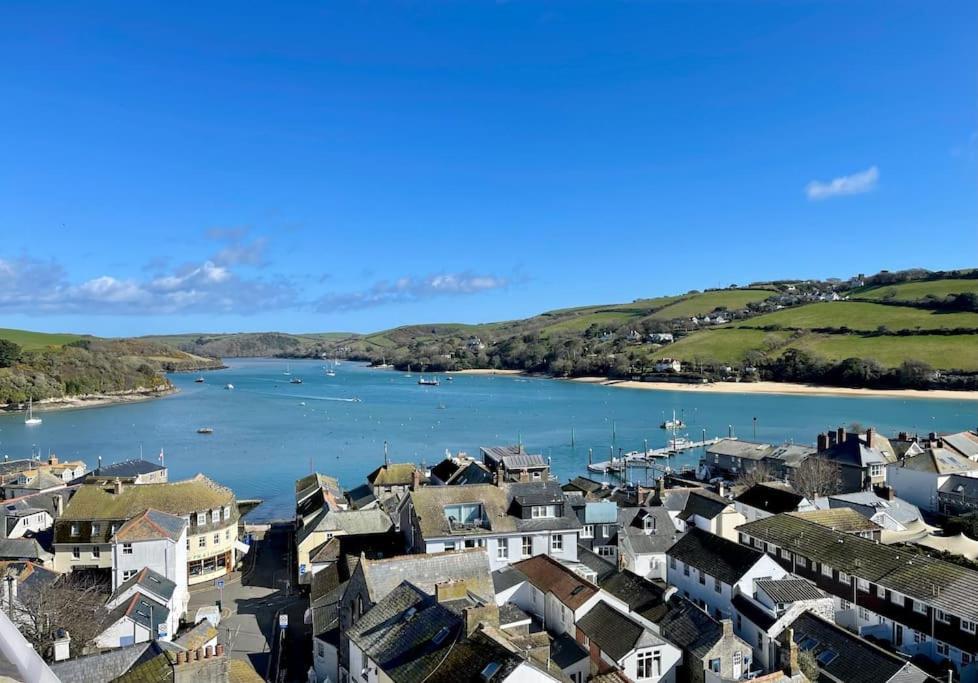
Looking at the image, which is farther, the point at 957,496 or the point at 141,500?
the point at 957,496

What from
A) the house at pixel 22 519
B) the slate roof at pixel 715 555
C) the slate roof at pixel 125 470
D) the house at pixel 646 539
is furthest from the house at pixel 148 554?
the slate roof at pixel 715 555

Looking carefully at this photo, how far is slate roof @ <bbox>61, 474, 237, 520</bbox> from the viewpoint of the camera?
29484 mm

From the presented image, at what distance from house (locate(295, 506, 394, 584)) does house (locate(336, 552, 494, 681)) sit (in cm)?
1041

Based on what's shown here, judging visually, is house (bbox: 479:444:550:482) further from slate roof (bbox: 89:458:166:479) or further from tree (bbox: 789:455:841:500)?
slate roof (bbox: 89:458:166:479)

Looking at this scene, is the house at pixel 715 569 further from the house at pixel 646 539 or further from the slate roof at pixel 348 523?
the slate roof at pixel 348 523

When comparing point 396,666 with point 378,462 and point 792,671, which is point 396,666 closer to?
point 792,671

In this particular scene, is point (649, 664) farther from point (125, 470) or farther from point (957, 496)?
point (125, 470)

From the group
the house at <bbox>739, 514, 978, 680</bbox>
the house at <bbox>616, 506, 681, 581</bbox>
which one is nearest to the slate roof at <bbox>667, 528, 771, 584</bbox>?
the house at <bbox>616, 506, 681, 581</bbox>

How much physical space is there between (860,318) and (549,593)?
169570 millimetres

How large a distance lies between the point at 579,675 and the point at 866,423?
9305cm

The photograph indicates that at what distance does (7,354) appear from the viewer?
13475 centimetres

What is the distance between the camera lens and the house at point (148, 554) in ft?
85.7

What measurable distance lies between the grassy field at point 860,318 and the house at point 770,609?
15108cm

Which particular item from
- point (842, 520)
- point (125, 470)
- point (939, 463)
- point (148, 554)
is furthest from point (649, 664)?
point (125, 470)
